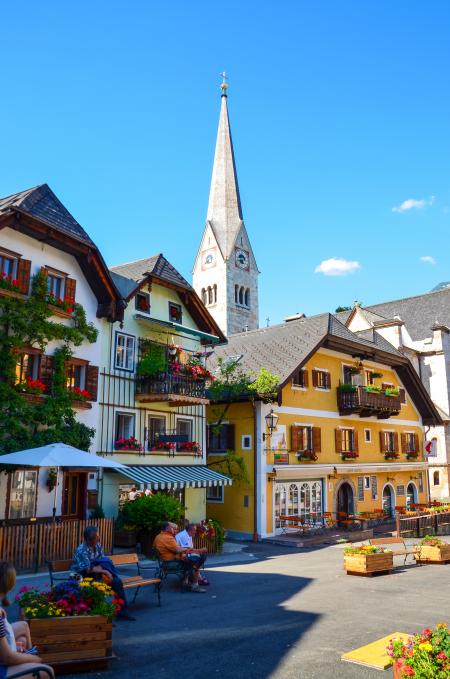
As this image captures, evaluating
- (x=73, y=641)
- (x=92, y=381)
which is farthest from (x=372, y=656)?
(x=92, y=381)

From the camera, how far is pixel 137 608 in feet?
36.2

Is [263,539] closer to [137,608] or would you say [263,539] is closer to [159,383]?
[159,383]

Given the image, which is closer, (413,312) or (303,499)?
(303,499)

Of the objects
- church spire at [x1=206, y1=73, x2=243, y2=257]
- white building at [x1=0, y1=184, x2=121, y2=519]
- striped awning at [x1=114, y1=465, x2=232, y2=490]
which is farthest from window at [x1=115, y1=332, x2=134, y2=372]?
church spire at [x1=206, y1=73, x2=243, y2=257]

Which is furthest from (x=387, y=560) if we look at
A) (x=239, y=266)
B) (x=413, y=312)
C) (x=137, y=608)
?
(x=239, y=266)

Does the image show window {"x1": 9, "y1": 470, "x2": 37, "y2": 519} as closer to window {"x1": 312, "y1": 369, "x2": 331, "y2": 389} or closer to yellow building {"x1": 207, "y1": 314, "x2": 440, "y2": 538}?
yellow building {"x1": 207, "y1": 314, "x2": 440, "y2": 538}

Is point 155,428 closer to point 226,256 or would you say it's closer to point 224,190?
point 226,256

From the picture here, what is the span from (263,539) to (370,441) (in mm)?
11118

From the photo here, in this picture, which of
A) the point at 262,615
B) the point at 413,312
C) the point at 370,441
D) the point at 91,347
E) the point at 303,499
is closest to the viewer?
the point at 262,615

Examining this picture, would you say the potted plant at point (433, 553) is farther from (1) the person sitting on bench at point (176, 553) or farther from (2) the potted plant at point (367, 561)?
(1) the person sitting on bench at point (176, 553)

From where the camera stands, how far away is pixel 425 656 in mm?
5770

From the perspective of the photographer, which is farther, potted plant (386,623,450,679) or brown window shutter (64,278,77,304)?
brown window shutter (64,278,77,304)

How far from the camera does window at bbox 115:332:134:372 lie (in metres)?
21.5

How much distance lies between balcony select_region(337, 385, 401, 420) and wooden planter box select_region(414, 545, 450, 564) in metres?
12.5
